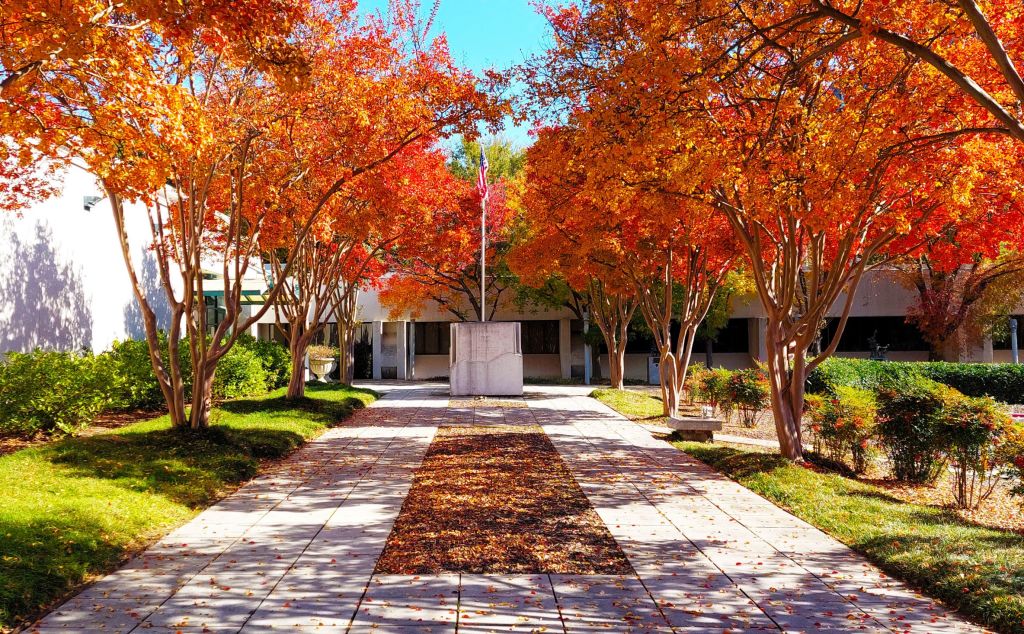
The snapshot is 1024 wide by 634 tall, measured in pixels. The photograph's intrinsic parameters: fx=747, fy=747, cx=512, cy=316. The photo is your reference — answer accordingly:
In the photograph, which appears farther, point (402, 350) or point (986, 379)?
point (402, 350)

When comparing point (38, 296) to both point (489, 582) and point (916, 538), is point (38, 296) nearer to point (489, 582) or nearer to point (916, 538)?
point (489, 582)

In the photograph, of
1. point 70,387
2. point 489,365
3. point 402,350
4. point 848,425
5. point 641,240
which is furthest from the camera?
point 402,350

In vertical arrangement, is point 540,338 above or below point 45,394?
above

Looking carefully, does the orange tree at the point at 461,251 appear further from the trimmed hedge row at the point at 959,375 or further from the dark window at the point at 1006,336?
the dark window at the point at 1006,336

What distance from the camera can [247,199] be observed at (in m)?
12.1

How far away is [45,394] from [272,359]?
425 inches

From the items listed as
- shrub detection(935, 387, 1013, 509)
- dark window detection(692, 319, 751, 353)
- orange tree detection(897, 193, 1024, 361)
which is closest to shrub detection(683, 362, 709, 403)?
orange tree detection(897, 193, 1024, 361)

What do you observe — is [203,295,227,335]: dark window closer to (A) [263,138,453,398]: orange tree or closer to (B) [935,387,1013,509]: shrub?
(A) [263,138,453,398]: orange tree

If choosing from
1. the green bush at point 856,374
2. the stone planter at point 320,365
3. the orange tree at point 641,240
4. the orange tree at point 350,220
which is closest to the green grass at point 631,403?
the orange tree at point 641,240

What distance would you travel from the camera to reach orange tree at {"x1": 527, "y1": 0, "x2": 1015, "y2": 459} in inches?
290

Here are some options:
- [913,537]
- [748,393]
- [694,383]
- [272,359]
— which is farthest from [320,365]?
[913,537]

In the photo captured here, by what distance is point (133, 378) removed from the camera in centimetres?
1298

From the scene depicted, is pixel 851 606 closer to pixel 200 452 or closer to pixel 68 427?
pixel 200 452

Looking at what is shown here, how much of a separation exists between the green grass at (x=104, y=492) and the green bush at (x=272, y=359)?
24.9ft
